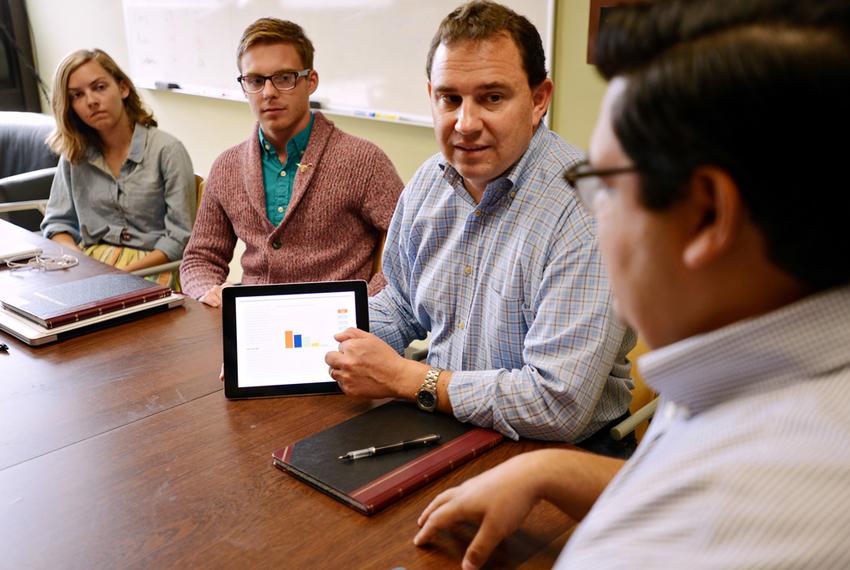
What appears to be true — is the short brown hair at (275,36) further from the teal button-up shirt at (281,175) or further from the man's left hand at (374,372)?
the man's left hand at (374,372)

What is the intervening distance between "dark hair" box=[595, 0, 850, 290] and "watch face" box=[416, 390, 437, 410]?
765mm

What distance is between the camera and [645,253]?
590 millimetres

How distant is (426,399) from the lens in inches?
50.2

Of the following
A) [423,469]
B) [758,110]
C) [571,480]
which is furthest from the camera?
[423,469]

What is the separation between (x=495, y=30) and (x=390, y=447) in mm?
799

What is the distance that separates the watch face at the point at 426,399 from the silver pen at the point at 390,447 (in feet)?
0.29

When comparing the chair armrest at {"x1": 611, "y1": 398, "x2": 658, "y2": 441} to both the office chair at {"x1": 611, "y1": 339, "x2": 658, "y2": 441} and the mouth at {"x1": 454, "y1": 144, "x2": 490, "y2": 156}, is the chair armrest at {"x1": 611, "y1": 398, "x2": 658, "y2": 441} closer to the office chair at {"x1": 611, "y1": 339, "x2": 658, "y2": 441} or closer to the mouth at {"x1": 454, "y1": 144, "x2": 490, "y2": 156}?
the office chair at {"x1": 611, "y1": 339, "x2": 658, "y2": 441}

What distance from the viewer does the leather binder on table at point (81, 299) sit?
1694 millimetres

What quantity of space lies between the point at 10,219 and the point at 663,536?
4.10 metres

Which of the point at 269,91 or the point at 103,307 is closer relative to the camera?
the point at 103,307

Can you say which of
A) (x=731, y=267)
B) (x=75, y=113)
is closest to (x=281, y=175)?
(x=75, y=113)

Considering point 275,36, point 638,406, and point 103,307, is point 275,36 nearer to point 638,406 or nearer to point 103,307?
point 103,307

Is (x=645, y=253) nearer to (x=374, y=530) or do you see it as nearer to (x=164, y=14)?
(x=374, y=530)

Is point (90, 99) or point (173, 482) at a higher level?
point (90, 99)
